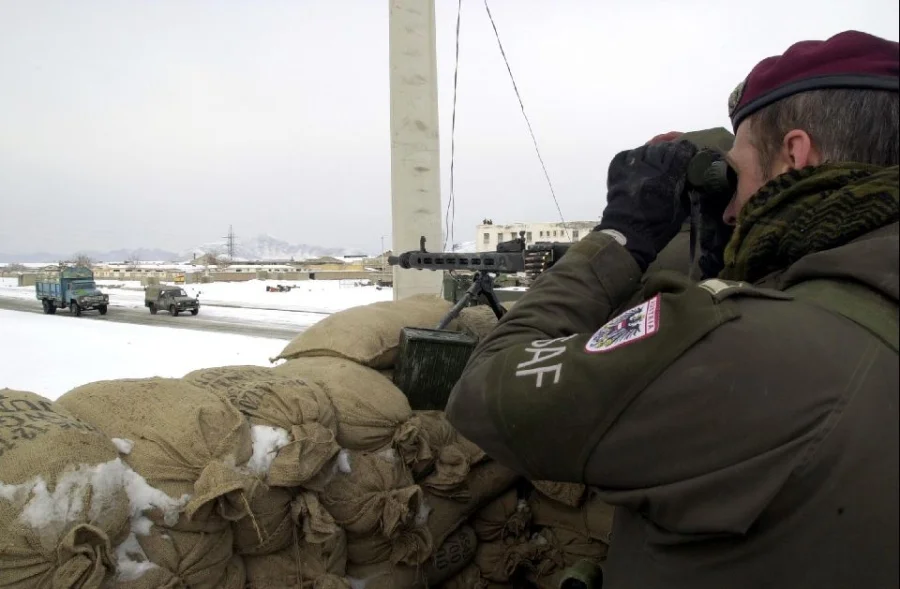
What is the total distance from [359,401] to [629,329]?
1435 mm

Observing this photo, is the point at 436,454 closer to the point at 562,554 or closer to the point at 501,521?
the point at 501,521

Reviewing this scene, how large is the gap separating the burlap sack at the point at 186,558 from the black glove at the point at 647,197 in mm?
1217

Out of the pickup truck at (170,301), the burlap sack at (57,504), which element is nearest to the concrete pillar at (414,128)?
the burlap sack at (57,504)

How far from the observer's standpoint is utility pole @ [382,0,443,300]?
5078 mm

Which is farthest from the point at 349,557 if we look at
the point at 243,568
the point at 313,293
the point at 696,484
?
the point at 313,293

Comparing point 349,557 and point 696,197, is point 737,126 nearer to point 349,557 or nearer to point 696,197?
point 696,197

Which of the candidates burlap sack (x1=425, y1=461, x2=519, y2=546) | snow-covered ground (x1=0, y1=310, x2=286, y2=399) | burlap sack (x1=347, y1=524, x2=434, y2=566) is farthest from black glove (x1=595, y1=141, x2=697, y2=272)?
snow-covered ground (x1=0, y1=310, x2=286, y2=399)

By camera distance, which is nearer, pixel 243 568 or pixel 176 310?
pixel 243 568

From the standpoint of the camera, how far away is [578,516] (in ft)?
7.50

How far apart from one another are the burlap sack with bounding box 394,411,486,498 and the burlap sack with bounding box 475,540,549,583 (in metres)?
0.39

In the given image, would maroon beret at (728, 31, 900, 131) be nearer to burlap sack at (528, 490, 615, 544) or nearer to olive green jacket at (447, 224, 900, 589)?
olive green jacket at (447, 224, 900, 589)

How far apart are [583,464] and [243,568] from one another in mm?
1305

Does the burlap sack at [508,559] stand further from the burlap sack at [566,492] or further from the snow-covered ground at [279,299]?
the snow-covered ground at [279,299]

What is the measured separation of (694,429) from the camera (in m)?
0.60
